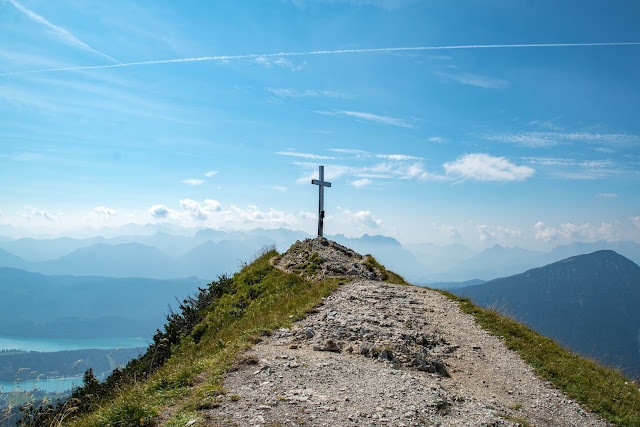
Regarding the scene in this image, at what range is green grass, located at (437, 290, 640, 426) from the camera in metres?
10.1

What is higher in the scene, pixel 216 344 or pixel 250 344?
pixel 250 344

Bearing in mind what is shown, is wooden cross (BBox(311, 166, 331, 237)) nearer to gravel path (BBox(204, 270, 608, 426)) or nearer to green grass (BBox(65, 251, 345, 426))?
green grass (BBox(65, 251, 345, 426))

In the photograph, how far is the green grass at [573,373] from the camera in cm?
1009

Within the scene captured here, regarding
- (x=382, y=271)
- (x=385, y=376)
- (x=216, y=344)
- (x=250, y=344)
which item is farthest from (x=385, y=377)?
(x=382, y=271)

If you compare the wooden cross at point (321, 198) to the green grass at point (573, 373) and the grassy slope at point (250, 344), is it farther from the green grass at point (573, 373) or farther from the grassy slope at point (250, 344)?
the green grass at point (573, 373)

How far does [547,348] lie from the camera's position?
44.9ft

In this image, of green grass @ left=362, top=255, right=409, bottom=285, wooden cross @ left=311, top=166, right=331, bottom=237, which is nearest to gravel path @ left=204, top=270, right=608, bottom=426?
green grass @ left=362, top=255, right=409, bottom=285

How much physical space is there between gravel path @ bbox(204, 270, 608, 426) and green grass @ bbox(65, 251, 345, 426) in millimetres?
527

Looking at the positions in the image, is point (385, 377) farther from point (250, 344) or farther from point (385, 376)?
point (250, 344)

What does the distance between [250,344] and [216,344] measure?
2.16 metres

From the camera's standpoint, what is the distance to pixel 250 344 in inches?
423

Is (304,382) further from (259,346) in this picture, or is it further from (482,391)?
(482,391)

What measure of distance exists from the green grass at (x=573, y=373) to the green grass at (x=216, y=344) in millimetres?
6688

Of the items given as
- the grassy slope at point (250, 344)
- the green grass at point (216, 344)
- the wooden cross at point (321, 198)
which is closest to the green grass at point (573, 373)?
the grassy slope at point (250, 344)
